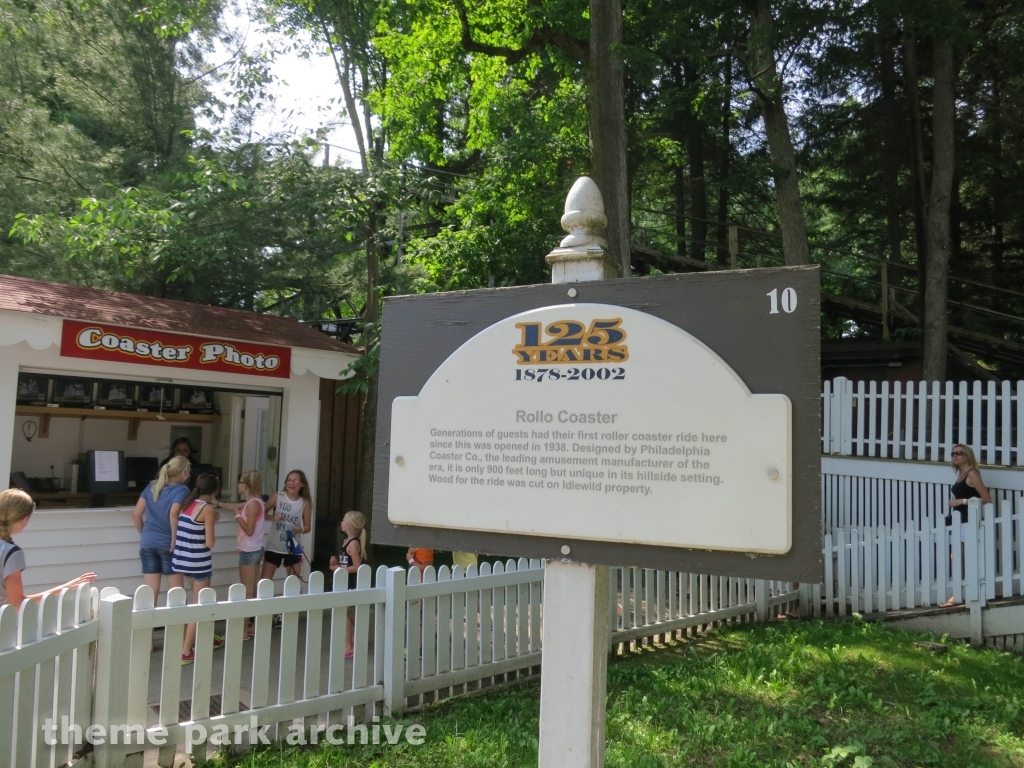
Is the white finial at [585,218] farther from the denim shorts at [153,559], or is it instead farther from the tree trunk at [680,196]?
the tree trunk at [680,196]

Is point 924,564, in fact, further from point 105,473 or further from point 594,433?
point 105,473

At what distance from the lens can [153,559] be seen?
7438mm

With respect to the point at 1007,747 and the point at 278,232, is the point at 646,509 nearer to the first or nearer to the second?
the point at 1007,747

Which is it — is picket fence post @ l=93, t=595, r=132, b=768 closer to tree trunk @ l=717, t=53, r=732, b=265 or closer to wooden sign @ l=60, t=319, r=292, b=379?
wooden sign @ l=60, t=319, r=292, b=379

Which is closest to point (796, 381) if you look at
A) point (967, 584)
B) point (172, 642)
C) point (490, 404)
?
point (490, 404)

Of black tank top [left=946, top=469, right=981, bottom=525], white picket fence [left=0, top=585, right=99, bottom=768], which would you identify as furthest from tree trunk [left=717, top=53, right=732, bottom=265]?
white picket fence [left=0, top=585, right=99, bottom=768]

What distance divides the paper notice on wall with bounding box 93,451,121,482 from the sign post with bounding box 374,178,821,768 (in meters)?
6.95

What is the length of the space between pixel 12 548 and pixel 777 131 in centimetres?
1207

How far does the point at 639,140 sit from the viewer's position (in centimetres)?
1697

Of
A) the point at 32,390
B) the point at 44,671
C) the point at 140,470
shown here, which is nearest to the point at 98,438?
the point at 140,470

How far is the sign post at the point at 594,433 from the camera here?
7.35ft

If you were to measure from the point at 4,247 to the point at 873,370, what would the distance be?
16.9 m

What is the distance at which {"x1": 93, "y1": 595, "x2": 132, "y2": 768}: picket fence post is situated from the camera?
13.2 feet

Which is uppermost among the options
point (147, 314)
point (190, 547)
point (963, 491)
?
point (147, 314)
